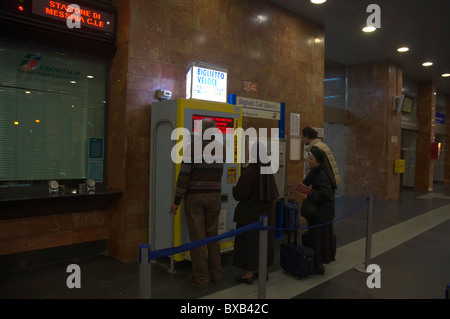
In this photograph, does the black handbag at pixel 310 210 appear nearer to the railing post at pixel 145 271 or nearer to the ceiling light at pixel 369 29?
the railing post at pixel 145 271

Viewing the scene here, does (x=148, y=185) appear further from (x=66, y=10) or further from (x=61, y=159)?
(x=66, y=10)

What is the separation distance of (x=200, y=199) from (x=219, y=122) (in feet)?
3.94

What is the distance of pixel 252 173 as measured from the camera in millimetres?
3689

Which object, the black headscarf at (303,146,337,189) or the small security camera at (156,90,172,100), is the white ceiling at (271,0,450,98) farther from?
the black headscarf at (303,146,337,189)

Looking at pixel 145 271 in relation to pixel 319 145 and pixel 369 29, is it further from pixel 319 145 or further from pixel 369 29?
pixel 369 29

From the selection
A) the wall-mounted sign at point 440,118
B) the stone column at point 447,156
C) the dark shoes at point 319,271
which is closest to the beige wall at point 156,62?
the dark shoes at point 319,271

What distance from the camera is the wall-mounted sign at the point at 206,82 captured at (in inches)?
170

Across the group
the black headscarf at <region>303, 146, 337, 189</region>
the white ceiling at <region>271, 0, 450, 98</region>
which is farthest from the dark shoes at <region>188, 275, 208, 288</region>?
the white ceiling at <region>271, 0, 450, 98</region>

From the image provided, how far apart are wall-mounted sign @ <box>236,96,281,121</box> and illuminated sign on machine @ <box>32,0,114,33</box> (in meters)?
2.32

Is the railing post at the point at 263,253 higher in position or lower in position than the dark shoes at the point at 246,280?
higher

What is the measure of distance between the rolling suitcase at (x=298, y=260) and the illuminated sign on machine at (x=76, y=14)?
3692 mm

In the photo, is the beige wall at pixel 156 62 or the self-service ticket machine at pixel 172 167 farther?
the beige wall at pixel 156 62

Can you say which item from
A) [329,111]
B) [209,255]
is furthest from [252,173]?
[329,111]

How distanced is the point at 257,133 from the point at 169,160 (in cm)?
242
